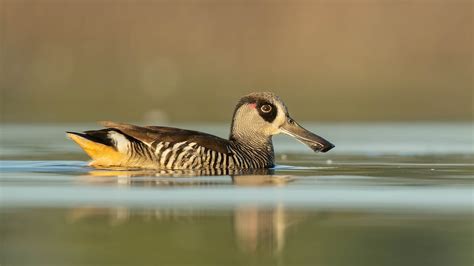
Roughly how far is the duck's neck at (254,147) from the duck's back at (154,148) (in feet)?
1.56

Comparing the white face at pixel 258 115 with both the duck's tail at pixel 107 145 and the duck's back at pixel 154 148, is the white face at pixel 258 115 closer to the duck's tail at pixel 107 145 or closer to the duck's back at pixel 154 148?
the duck's back at pixel 154 148

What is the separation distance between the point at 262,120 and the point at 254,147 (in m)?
0.39

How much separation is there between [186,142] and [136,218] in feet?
13.5

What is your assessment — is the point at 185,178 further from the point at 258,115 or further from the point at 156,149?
the point at 258,115

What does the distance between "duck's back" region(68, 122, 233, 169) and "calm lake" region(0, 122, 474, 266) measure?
30 cm

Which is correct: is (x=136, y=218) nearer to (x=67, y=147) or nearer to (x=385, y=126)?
(x=67, y=147)

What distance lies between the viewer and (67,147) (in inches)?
797

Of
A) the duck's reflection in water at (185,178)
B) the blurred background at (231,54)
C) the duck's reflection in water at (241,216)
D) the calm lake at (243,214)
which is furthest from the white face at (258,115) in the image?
the blurred background at (231,54)

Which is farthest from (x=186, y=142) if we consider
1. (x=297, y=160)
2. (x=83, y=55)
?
(x=83, y=55)

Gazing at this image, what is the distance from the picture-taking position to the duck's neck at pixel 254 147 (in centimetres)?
1614

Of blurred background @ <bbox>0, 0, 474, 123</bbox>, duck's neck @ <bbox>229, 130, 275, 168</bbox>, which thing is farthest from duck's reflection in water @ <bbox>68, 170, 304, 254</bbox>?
blurred background @ <bbox>0, 0, 474, 123</bbox>

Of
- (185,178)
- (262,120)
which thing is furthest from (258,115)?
(185,178)

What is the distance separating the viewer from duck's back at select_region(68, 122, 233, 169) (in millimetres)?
15492

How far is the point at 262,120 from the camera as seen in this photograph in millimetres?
16734
